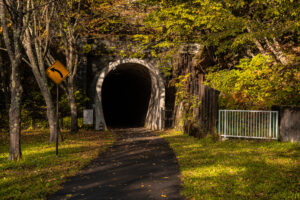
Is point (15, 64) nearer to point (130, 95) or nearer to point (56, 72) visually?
point (56, 72)

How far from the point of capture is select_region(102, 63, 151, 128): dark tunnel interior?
24.3 metres

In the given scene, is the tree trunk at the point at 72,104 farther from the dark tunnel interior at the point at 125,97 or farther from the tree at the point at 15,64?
the dark tunnel interior at the point at 125,97

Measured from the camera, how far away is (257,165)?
274 inches

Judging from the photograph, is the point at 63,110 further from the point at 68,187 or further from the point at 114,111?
the point at 114,111

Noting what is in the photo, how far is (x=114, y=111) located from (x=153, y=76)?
Result: 16.2m

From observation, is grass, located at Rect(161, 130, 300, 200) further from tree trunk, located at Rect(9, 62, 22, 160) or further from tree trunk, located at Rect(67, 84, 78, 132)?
tree trunk, located at Rect(67, 84, 78, 132)

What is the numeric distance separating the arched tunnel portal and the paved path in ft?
32.0

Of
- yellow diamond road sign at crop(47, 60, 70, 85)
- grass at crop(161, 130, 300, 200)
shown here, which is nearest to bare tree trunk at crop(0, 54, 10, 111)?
yellow diamond road sign at crop(47, 60, 70, 85)

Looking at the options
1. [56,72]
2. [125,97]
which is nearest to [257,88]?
[56,72]

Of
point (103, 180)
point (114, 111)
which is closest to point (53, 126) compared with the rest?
point (103, 180)

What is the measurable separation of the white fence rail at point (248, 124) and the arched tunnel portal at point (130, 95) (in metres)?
7.34

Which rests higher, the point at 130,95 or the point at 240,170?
the point at 130,95

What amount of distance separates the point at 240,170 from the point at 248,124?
4749 mm

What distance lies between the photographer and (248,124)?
1085 cm
